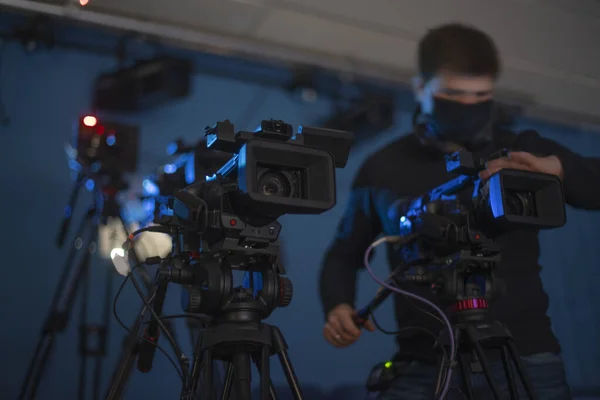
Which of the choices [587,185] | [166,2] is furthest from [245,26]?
[587,185]

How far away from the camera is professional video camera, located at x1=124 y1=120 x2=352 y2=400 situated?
3.18ft

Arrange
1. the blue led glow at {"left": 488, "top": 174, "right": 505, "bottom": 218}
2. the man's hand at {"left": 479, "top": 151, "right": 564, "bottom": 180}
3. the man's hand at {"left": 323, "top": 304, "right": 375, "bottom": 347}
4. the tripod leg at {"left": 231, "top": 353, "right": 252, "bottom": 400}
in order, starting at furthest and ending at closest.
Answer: the man's hand at {"left": 323, "top": 304, "right": 375, "bottom": 347} → the man's hand at {"left": 479, "top": 151, "right": 564, "bottom": 180} → the blue led glow at {"left": 488, "top": 174, "right": 505, "bottom": 218} → the tripod leg at {"left": 231, "top": 353, "right": 252, "bottom": 400}

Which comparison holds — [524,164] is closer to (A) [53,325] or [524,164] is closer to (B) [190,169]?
(B) [190,169]

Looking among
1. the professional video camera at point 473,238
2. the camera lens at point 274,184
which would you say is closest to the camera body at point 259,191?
the camera lens at point 274,184

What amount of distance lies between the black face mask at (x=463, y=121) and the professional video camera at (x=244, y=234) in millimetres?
748

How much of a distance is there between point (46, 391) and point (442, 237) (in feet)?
5.98

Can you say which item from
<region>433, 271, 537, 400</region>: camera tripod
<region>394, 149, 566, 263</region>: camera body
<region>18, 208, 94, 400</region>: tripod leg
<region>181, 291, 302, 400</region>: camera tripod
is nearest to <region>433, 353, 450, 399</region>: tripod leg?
<region>433, 271, 537, 400</region>: camera tripod

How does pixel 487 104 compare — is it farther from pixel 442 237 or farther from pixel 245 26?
pixel 245 26

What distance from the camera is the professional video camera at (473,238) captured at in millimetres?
1170

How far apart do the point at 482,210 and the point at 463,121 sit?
56cm

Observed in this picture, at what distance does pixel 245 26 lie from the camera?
9.41 ft

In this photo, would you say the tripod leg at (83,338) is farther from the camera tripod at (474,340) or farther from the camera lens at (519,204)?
the camera lens at (519,204)

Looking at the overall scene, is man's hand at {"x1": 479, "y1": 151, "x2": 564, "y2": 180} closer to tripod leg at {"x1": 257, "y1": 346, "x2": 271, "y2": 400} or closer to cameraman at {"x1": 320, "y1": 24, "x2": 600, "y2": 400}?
cameraman at {"x1": 320, "y1": 24, "x2": 600, "y2": 400}

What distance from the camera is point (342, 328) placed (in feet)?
4.85
